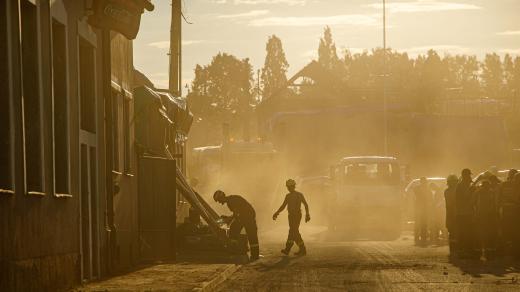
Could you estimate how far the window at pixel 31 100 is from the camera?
55.9ft

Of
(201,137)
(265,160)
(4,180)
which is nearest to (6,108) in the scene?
(4,180)

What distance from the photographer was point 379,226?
45344 millimetres

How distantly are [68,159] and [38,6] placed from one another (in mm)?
2928

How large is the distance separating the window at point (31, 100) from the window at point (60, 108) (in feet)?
5.89

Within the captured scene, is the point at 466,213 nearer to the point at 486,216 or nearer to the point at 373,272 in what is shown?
the point at 486,216

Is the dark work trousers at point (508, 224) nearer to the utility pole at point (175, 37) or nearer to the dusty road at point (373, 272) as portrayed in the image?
the dusty road at point (373, 272)

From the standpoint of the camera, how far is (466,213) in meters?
28.6

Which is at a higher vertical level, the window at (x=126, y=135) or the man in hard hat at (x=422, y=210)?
the window at (x=126, y=135)

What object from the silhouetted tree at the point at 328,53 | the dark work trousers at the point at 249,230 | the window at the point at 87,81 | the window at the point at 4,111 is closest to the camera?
the window at the point at 4,111

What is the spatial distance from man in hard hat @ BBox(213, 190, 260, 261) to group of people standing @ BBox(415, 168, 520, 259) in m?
4.40

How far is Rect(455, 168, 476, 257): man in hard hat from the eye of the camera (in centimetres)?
2809

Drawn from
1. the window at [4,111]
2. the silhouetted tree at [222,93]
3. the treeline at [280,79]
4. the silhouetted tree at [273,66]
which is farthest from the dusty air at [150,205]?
the silhouetted tree at [273,66]

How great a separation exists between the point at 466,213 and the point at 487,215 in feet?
1.72

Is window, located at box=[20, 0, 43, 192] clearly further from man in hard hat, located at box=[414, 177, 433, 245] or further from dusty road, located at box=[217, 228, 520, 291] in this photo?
man in hard hat, located at box=[414, 177, 433, 245]
